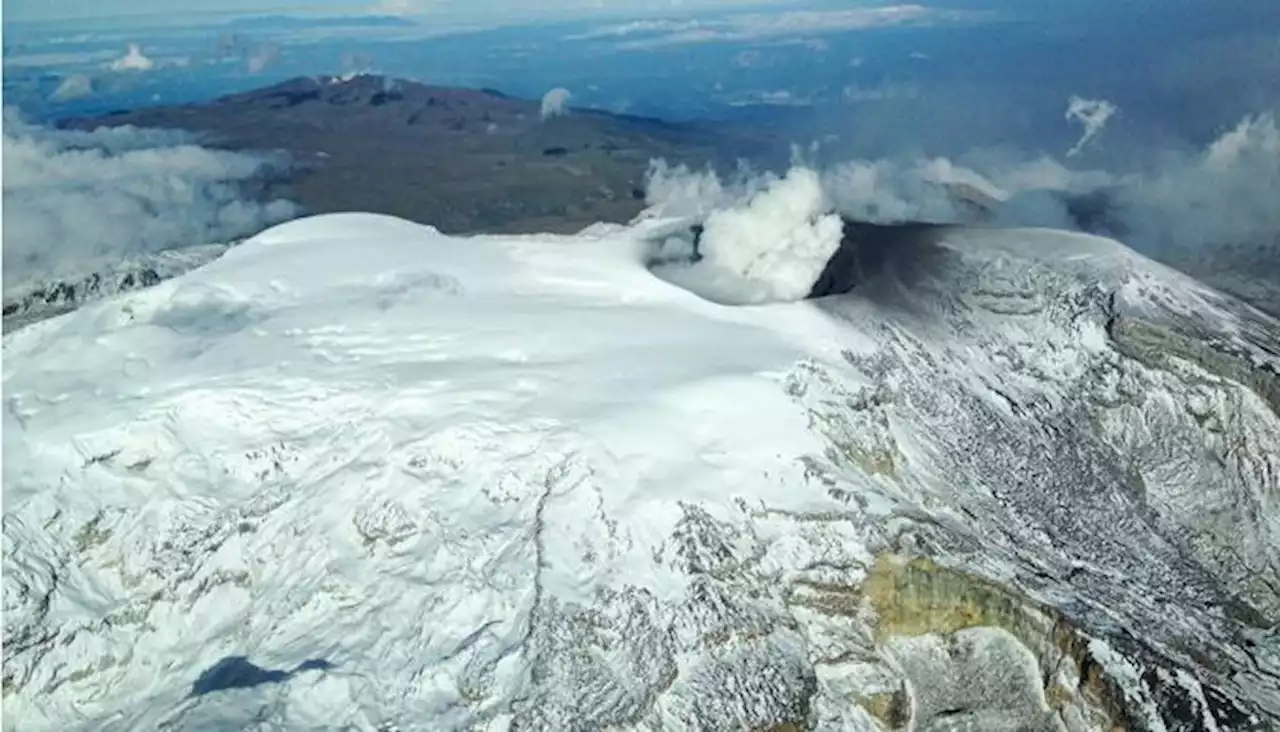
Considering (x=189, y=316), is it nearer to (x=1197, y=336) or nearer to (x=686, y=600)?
(x=686, y=600)

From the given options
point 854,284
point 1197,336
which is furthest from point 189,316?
point 1197,336

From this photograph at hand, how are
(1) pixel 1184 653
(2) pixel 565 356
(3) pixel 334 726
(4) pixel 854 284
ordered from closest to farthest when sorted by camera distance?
1. (3) pixel 334 726
2. (1) pixel 1184 653
3. (2) pixel 565 356
4. (4) pixel 854 284

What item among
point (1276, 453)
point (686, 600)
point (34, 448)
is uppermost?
point (34, 448)

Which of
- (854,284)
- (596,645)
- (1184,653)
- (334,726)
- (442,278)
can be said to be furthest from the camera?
(854,284)

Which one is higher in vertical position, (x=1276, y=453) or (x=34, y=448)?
(x=34, y=448)

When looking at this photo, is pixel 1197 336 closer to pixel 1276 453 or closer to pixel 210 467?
pixel 1276 453

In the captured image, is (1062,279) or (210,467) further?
(1062,279)
